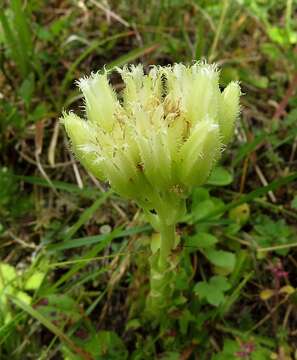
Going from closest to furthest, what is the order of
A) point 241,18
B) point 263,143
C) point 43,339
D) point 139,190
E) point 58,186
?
point 139,190
point 43,339
point 58,186
point 263,143
point 241,18

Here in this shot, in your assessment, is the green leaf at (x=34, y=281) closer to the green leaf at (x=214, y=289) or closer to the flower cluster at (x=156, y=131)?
the green leaf at (x=214, y=289)

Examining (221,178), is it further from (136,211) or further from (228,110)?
(228,110)

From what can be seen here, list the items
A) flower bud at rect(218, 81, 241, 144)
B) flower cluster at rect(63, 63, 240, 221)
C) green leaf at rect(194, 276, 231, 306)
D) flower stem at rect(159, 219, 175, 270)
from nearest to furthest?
flower cluster at rect(63, 63, 240, 221) → flower bud at rect(218, 81, 241, 144) → flower stem at rect(159, 219, 175, 270) → green leaf at rect(194, 276, 231, 306)

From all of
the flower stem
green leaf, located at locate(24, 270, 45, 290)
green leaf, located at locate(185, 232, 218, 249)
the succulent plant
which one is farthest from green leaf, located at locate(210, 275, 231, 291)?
green leaf, located at locate(24, 270, 45, 290)

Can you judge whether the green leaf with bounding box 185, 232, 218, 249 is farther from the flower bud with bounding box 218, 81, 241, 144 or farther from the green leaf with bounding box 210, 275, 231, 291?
the flower bud with bounding box 218, 81, 241, 144

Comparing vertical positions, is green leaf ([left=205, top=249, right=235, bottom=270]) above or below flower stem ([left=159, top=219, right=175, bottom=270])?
below

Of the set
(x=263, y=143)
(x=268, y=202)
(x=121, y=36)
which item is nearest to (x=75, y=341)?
(x=268, y=202)

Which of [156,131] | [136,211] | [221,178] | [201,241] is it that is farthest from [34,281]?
[156,131]

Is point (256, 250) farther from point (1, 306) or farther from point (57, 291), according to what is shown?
point (1, 306)
